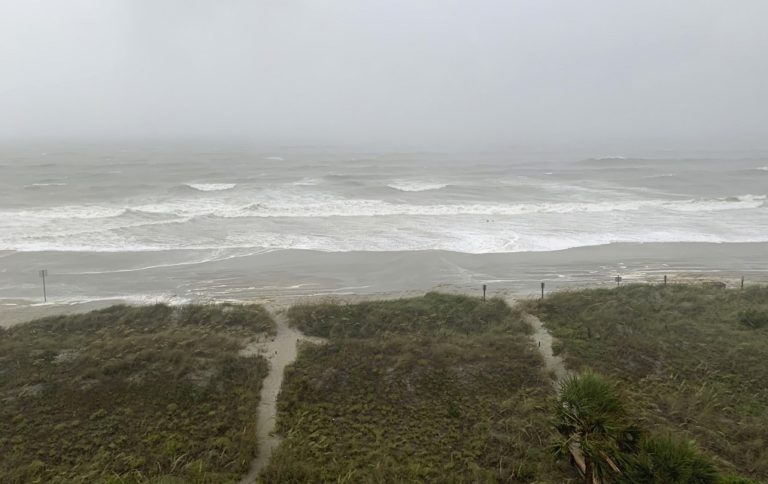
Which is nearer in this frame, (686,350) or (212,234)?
(686,350)

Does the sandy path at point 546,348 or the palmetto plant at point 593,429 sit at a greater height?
the palmetto plant at point 593,429

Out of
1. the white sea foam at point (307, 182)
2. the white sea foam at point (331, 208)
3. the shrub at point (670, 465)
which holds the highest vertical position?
the white sea foam at point (307, 182)

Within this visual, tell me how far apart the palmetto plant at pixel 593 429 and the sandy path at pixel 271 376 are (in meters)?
6.06

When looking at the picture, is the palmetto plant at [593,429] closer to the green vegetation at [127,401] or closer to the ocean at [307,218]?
the green vegetation at [127,401]

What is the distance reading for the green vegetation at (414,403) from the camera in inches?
382

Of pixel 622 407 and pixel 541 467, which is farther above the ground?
pixel 622 407

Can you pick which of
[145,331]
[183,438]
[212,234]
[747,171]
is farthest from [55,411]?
[747,171]

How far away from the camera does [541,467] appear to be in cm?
959

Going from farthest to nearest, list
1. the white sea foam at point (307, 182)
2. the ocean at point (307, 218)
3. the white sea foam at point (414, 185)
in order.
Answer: the white sea foam at point (307, 182) < the white sea foam at point (414, 185) < the ocean at point (307, 218)

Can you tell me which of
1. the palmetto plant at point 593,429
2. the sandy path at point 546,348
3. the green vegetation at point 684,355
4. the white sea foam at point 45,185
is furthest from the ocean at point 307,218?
the palmetto plant at point 593,429

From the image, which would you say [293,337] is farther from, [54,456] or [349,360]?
[54,456]

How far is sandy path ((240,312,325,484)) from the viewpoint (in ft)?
33.6

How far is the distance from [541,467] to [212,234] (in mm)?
28466

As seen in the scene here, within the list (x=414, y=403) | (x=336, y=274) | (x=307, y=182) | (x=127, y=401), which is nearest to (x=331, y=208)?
(x=307, y=182)
